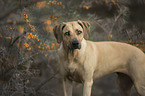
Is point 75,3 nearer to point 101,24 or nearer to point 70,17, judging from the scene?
point 70,17

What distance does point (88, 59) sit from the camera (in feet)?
10.3

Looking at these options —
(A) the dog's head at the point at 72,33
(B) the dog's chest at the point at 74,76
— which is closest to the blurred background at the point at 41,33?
(A) the dog's head at the point at 72,33

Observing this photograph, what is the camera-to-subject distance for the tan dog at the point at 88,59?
2994mm

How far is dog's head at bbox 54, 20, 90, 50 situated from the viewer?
2.85 meters

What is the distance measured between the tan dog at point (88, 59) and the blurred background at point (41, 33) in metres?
1.03

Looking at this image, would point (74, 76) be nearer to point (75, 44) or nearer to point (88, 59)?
point (88, 59)

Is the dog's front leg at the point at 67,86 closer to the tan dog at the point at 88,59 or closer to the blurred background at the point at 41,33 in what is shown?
the tan dog at the point at 88,59

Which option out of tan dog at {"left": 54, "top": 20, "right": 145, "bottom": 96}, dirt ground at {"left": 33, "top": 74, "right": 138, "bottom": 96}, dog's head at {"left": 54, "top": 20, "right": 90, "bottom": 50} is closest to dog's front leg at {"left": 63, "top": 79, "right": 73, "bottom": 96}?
tan dog at {"left": 54, "top": 20, "right": 145, "bottom": 96}

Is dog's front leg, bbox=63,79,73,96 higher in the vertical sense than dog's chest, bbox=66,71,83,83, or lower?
lower

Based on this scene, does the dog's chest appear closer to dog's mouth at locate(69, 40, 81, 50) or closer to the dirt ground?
dog's mouth at locate(69, 40, 81, 50)

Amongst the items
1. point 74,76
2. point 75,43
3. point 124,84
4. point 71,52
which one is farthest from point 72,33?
point 124,84

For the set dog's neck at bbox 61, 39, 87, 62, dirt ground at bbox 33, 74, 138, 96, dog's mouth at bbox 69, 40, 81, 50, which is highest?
dog's mouth at bbox 69, 40, 81, 50

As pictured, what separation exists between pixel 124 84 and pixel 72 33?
1742 millimetres

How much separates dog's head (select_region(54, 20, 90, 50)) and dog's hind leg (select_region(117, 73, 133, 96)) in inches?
53.4
